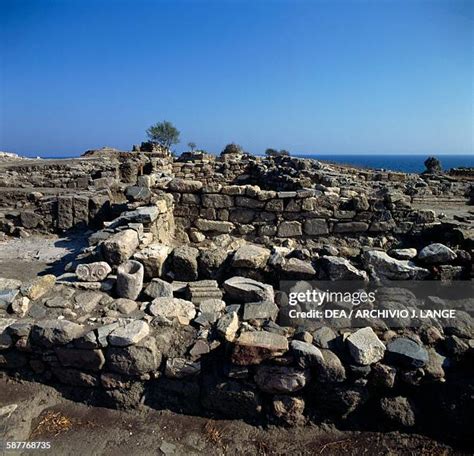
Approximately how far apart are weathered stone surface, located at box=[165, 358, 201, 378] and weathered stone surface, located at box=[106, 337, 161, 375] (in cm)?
12

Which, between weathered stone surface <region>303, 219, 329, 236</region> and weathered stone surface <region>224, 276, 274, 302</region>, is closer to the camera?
weathered stone surface <region>224, 276, 274, 302</region>

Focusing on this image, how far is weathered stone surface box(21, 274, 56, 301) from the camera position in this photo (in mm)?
3745

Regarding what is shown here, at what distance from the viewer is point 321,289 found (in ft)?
12.8

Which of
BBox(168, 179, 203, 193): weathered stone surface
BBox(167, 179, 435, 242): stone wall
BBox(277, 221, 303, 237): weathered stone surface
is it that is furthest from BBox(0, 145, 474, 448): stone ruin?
BBox(277, 221, 303, 237): weathered stone surface

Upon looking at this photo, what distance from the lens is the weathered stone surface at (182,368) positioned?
3.01 meters

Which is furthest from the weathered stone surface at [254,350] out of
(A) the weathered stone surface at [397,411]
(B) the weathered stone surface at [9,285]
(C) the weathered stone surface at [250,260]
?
(B) the weathered stone surface at [9,285]

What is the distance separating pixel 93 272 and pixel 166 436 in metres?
2.08

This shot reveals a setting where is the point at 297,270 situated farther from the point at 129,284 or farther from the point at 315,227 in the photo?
the point at 315,227

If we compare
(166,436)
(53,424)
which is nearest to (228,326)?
(166,436)

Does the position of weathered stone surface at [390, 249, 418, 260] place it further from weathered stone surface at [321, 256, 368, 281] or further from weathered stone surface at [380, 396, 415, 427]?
weathered stone surface at [380, 396, 415, 427]

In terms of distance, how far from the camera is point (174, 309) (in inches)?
139

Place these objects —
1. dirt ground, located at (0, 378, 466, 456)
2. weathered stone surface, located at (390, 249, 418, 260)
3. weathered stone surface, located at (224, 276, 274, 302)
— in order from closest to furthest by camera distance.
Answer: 1. dirt ground, located at (0, 378, 466, 456)
2. weathered stone surface, located at (224, 276, 274, 302)
3. weathered stone surface, located at (390, 249, 418, 260)

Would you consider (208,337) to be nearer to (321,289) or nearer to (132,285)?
(132,285)

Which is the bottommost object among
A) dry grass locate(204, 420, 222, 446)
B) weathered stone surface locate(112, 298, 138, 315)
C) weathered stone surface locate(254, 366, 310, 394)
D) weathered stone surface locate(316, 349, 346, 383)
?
dry grass locate(204, 420, 222, 446)
